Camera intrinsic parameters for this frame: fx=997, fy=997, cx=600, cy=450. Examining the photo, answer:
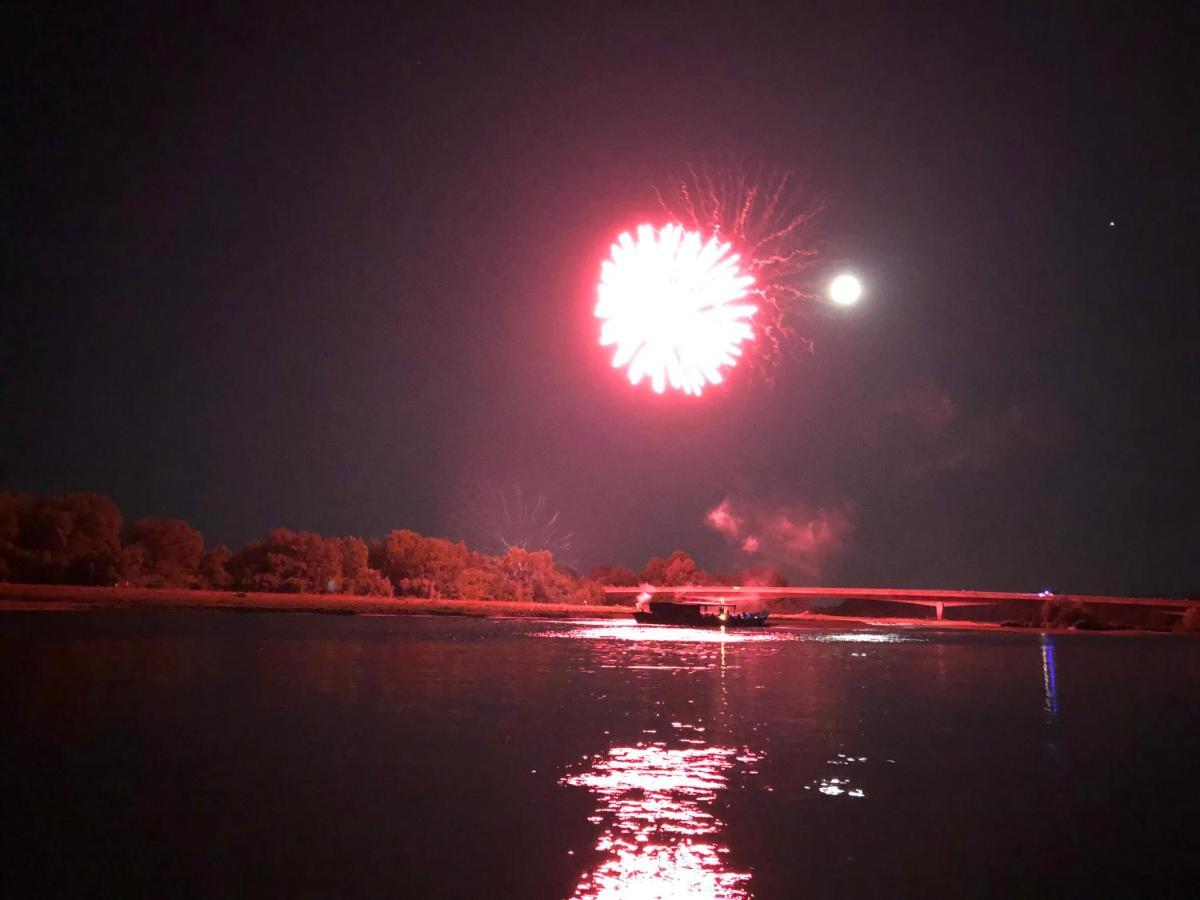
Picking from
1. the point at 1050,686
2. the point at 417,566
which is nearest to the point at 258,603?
the point at 417,566

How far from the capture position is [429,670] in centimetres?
4450

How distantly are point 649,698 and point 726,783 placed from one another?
53.3ft

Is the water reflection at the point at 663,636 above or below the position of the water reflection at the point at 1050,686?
above

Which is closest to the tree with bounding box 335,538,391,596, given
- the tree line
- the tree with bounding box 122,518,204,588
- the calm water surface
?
the tree line

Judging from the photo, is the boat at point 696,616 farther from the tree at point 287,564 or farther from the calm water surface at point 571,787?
the calm water surface at point 571,787

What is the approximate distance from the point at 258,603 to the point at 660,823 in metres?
119

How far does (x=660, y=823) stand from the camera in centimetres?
1599

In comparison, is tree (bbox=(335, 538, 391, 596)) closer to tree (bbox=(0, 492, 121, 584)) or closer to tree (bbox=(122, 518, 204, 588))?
tree (bbox=(122, 518, 204, 588))

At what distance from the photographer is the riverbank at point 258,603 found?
97.4m

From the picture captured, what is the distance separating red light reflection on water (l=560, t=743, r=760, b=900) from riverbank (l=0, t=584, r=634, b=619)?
265 ft

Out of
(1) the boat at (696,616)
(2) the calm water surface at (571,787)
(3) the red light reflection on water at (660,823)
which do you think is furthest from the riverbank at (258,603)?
(3) the red light reflection on water at (660,823)

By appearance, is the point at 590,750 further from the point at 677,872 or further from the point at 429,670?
the point at 429,670

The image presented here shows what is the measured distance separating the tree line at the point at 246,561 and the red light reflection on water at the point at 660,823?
107 metres

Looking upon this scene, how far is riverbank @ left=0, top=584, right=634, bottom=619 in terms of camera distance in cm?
9738
